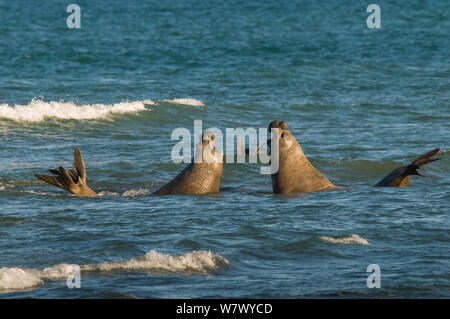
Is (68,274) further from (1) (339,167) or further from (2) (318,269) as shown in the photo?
(1) (339,167)

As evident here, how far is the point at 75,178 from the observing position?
9.41m

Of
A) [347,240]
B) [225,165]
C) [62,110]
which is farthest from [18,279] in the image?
[62,110]

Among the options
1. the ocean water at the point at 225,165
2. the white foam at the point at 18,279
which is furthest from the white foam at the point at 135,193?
the white foam at the point at 18,279

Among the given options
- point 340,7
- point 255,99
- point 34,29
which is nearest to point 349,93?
point 255,99

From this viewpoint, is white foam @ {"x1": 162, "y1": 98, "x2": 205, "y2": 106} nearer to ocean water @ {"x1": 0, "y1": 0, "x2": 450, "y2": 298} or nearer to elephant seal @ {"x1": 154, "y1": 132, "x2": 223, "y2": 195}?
ocean water @ {"x1": 0, "y1": 0, "x2": 450, "y2": 298}

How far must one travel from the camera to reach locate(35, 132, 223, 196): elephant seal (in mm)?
9320

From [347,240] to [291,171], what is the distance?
2.56 meters

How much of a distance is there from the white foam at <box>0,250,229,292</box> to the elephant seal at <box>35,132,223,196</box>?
285 cm

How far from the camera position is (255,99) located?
2044cm

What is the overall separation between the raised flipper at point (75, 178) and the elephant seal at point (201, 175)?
89 centimetres

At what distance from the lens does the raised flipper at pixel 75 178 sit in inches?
359

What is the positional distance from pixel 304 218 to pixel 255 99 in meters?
12.6

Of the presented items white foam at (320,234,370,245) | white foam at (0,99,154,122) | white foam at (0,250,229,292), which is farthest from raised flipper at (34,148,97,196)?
white foam at (0,99,154,122)

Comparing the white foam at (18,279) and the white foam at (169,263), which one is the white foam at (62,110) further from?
the white foam at (18,279)
